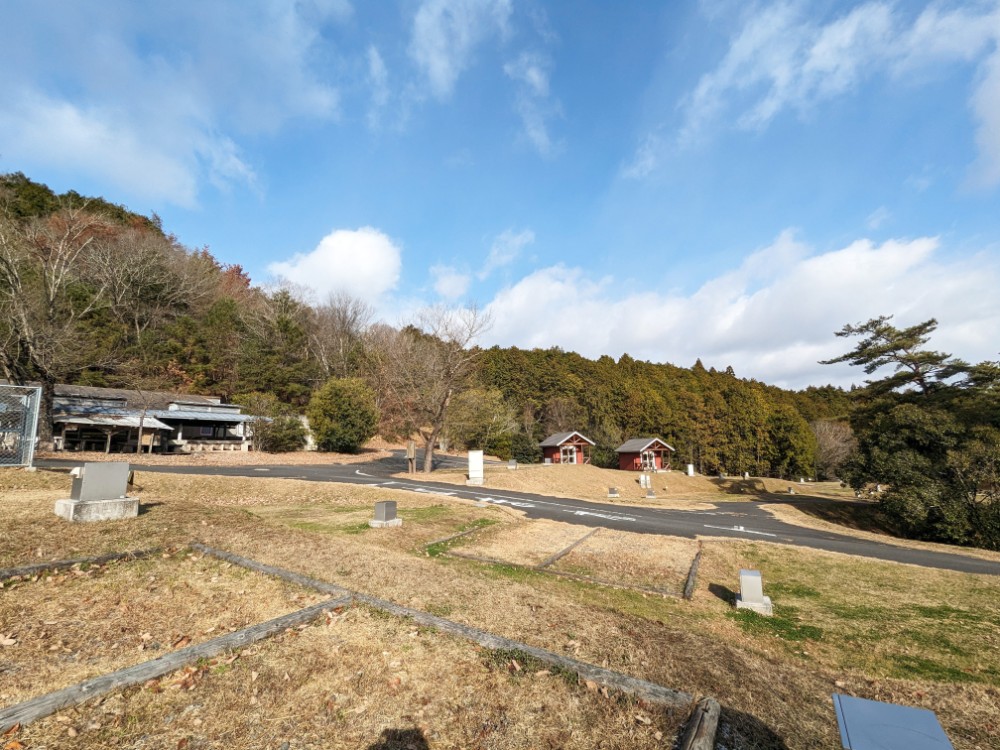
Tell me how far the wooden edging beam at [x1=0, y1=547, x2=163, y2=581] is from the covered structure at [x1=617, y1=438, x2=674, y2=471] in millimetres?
40196

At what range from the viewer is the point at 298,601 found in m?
5.20

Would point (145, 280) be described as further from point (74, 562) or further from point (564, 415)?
point (74, 562)

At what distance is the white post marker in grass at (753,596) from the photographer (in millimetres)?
6938

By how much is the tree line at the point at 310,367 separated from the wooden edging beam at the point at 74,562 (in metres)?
18.9

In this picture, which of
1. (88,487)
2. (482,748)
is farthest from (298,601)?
(88,487)

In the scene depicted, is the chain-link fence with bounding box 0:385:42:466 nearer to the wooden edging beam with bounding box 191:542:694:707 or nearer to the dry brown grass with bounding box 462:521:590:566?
the wooden edging beam with bounding box 191:542:694:707

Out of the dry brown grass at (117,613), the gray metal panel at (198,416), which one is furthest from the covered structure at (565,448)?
the dry brown grass at (117,613)

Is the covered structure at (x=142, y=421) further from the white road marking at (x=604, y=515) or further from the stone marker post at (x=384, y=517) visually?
Result: the white road marking at (x=604, y=515)

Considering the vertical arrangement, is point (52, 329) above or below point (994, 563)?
above

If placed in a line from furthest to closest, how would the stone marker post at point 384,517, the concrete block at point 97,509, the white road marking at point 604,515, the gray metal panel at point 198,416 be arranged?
the gray metal panel at point 198,416 → the white road marking at point 604,515 → the stone marker post at point 384,517 → the concrete block at point 97,509

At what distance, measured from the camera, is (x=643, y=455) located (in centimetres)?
4234

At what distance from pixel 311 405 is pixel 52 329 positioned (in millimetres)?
15223

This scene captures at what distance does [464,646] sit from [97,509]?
25.6ft

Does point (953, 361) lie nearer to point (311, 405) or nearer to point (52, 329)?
point (311, 405)
